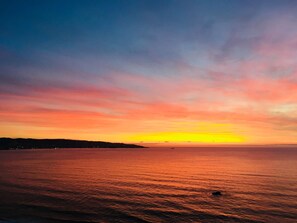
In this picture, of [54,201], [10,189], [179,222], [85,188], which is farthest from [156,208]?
[10,189]

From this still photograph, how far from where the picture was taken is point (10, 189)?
63.0 metres

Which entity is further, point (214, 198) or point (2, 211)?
point (214, 198)

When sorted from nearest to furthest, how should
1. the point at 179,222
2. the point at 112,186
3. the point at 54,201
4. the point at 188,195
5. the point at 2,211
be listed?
the point at 179,222 < the point at 2,211 < the point at 54,201 < the point at 188,195 < the point at 112,186

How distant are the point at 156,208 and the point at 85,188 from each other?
25789 mm

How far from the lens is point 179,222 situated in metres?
40.4

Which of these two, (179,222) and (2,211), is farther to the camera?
(2,211)

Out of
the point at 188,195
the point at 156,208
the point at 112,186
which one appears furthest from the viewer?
Result: the point at 112,186

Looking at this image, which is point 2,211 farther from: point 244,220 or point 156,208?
point 244,220

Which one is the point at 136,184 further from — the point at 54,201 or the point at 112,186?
the point at 54,201

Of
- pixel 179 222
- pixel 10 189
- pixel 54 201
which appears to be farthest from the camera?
pixel 10 189

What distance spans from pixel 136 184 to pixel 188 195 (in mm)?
19433

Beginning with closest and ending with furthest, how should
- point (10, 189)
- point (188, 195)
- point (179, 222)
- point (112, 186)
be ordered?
1. point (179, 222)
2. point (188, 195)
3. point (10, 189)
4. point (112, 186)

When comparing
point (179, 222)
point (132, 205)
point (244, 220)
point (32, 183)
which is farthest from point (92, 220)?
point (32, 183)

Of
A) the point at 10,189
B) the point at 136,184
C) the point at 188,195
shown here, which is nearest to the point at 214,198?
the point at 188,195
